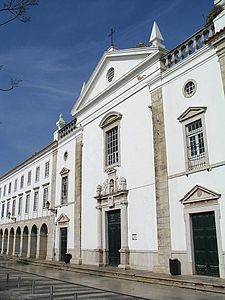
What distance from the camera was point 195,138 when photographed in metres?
13.1

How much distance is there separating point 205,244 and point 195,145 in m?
3.79

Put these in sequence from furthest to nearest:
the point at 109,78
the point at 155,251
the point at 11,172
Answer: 1. the point at 11,172
2. the point at 109,78
3. the point at 155,251

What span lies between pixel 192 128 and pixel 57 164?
564 inches

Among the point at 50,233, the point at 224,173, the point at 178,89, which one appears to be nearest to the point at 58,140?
the point at 50,233

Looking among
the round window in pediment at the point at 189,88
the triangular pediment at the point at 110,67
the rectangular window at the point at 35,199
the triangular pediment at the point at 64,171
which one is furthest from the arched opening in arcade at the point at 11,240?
the round window in pediment at the point at 189,88

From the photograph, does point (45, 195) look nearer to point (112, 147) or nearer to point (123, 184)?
point (112, 147)

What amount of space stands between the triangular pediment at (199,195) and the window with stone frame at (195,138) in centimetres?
83

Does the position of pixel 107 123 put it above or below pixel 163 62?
below

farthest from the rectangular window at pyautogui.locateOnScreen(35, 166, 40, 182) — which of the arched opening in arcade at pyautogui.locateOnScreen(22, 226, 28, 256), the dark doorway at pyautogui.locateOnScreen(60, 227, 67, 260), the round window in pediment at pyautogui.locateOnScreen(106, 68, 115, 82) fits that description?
the round window in pediment at pyautogui.locateOnScreen(106, 68, 115, 82)

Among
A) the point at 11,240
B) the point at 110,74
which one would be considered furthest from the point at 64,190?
the point at 11,240

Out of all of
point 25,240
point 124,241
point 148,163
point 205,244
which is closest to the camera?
point 205,244

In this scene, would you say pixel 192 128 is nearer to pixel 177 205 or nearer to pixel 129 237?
pixel 177 205

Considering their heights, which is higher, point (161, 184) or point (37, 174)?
point (37, 174)

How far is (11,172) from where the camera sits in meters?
37.1
